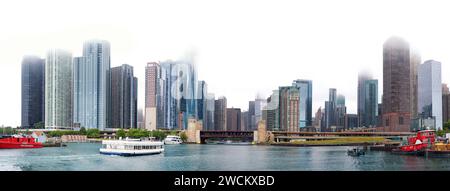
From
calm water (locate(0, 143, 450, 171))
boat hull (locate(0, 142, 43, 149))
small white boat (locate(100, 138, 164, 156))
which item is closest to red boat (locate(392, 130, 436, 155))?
calm water (locate(0, 143, 450, 171))

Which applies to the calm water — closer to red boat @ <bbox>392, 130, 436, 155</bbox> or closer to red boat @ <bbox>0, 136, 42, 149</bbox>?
red boat @ <bbox>392, 130, 436, 155</bbox>

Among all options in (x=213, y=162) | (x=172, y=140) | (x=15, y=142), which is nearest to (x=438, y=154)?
(x=213, y=162)

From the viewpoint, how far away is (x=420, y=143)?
18203 mm

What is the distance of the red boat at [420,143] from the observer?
1745 cm

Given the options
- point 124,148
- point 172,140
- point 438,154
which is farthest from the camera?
point 172,140

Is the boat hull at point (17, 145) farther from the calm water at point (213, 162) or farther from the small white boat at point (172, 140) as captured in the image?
the small white boat at point (172, 140)

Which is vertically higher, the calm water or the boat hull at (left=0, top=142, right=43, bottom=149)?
the calm water

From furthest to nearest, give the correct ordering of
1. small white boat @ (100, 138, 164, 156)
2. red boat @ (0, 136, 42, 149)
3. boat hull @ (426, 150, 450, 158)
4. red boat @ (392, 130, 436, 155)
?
red boat @ (0, 136, 42, 149) < red boat @ (392, 130, 436, 155) < small white boat @ (100, 138, 164, 156) < boat hull @ (426, 150, 450, 158)

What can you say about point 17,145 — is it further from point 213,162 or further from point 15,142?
point 213,162

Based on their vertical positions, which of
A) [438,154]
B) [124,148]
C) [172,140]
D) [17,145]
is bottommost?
[172,140]

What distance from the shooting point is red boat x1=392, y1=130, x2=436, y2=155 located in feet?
57.3
